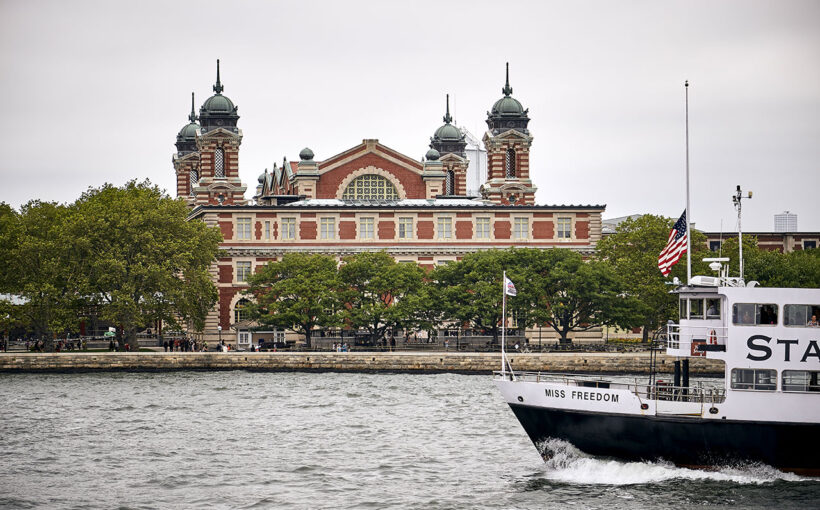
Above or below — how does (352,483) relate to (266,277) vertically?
below

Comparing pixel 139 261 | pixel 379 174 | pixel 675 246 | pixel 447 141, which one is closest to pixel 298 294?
pixel 139 261

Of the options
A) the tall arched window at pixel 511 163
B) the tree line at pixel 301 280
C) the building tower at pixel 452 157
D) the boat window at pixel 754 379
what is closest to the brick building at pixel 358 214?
the tall arched window at pixel 511 163

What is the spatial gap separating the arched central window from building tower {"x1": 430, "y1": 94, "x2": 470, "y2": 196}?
68.5 ft

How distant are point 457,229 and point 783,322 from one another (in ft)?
243

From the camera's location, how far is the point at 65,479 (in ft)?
136

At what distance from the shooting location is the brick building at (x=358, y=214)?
11119cm

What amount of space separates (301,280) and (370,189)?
25.6 m

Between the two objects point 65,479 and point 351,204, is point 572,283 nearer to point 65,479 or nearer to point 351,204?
point 351,204

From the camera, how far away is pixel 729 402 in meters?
39.4

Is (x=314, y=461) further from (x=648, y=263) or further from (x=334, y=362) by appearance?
(x=648, y=263)

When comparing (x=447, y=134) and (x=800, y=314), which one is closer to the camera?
(x=800, y=314)

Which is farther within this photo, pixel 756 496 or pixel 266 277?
pixel 266 277

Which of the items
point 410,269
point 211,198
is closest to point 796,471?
point 410,269

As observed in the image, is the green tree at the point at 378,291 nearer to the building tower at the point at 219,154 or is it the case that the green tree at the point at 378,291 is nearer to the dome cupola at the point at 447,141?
the building tower at the point at 219,154
